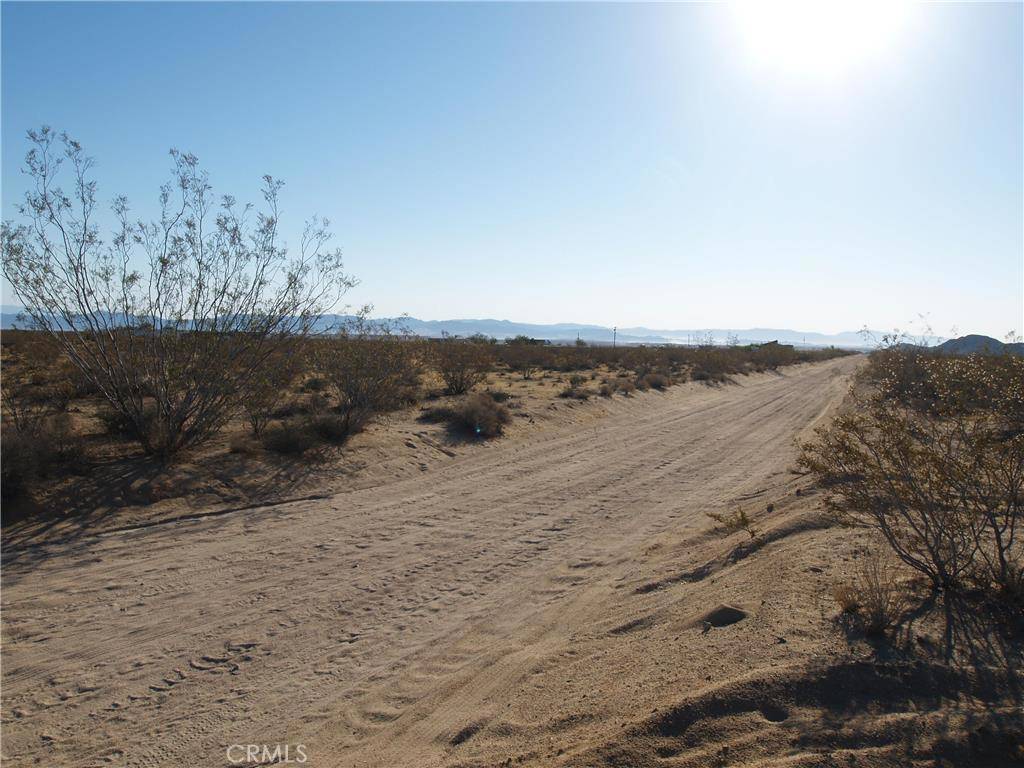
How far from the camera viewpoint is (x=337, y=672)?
5164 millimetres

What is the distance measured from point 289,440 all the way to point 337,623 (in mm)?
6924

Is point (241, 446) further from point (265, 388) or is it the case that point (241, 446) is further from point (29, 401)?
point (29, 401)

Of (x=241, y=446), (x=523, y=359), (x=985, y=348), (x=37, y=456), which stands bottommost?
(x=241, y=446)

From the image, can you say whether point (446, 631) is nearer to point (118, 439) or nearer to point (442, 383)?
point (118, 439)

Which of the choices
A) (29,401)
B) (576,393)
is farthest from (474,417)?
(29,401)

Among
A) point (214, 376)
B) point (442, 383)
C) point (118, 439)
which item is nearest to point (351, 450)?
point (214, 376)

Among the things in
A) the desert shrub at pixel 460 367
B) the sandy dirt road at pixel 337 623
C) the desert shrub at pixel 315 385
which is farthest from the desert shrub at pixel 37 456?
the desert shrub at pixel 460 367

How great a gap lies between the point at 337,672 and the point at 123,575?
3513 mm

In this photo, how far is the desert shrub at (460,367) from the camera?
21312 millimetres

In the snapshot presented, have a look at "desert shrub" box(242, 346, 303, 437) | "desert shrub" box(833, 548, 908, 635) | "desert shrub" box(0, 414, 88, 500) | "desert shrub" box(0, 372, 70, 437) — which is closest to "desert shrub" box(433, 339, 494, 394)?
"desert shrub" box(242, 346, 303, 437)

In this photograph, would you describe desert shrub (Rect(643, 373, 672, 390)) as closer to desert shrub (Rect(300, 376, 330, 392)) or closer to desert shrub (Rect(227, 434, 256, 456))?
desert shrub (Rect(300, 376, 330, 392))

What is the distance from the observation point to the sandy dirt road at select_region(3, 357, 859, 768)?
434 cm

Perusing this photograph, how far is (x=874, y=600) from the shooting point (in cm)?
468

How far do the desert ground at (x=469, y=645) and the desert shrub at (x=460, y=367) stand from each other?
11055 mm
